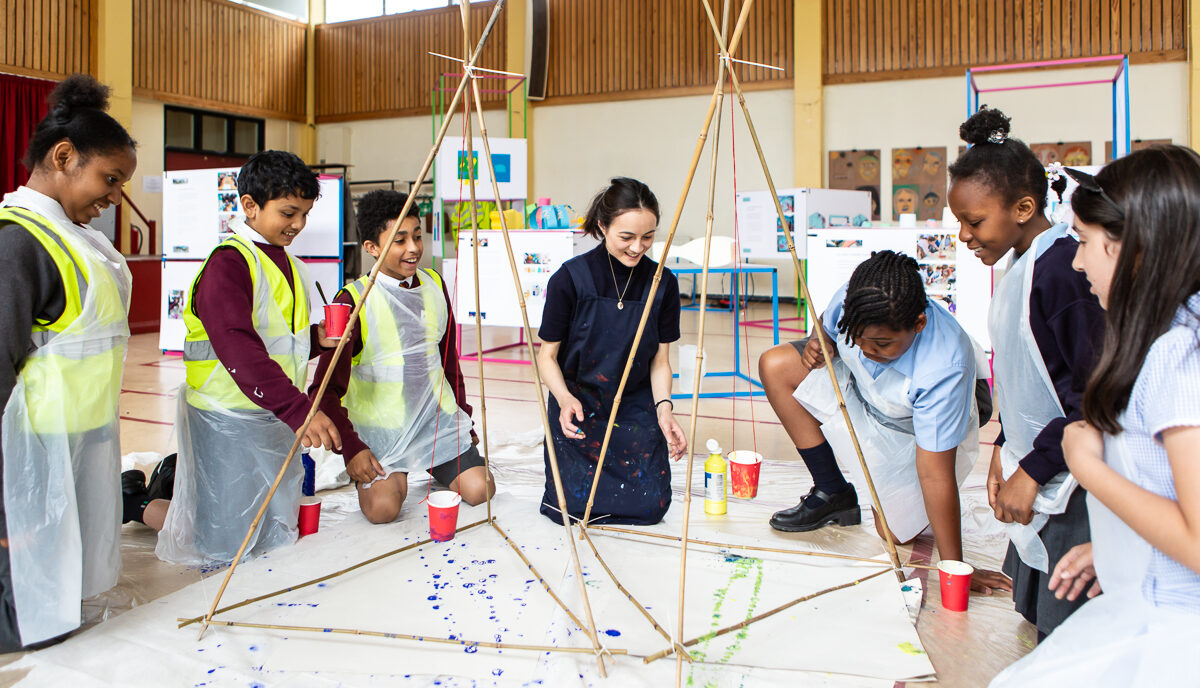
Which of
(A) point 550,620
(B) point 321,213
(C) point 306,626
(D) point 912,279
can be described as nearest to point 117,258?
(C) point 306,626

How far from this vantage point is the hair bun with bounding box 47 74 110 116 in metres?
1.58

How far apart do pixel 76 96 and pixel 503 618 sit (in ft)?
4.21

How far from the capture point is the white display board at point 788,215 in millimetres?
5871

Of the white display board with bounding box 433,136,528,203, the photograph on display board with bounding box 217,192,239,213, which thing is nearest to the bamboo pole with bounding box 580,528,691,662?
the white display board with bounding box 433,136,528,203

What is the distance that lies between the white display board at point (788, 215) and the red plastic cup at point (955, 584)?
13.6 feet

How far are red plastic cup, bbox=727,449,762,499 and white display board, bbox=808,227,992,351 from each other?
1.50 metres

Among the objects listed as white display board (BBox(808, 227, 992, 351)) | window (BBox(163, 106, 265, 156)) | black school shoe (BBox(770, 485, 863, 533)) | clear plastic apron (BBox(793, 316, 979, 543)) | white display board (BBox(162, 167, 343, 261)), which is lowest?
black school shoe (BBox(770, 485, 863, 533))

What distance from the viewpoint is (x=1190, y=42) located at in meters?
7.35

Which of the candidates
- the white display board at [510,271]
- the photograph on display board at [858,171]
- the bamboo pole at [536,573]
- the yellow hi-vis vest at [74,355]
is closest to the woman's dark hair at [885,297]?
the bamboo pole at [536,573]

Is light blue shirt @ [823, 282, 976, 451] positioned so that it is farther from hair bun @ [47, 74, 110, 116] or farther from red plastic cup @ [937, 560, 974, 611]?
hair bun @ [47, 74, 110, 116]

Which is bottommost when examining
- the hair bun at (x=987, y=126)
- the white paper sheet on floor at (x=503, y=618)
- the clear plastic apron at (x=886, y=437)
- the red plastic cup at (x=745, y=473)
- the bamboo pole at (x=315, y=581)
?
the white paper sheet on floor at (x=503, y=618)

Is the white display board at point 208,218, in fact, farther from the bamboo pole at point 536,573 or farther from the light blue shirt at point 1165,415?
the light blue shirt at point 1165,415

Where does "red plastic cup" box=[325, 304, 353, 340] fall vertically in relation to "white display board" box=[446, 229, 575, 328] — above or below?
below

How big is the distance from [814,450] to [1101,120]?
7219 mm
